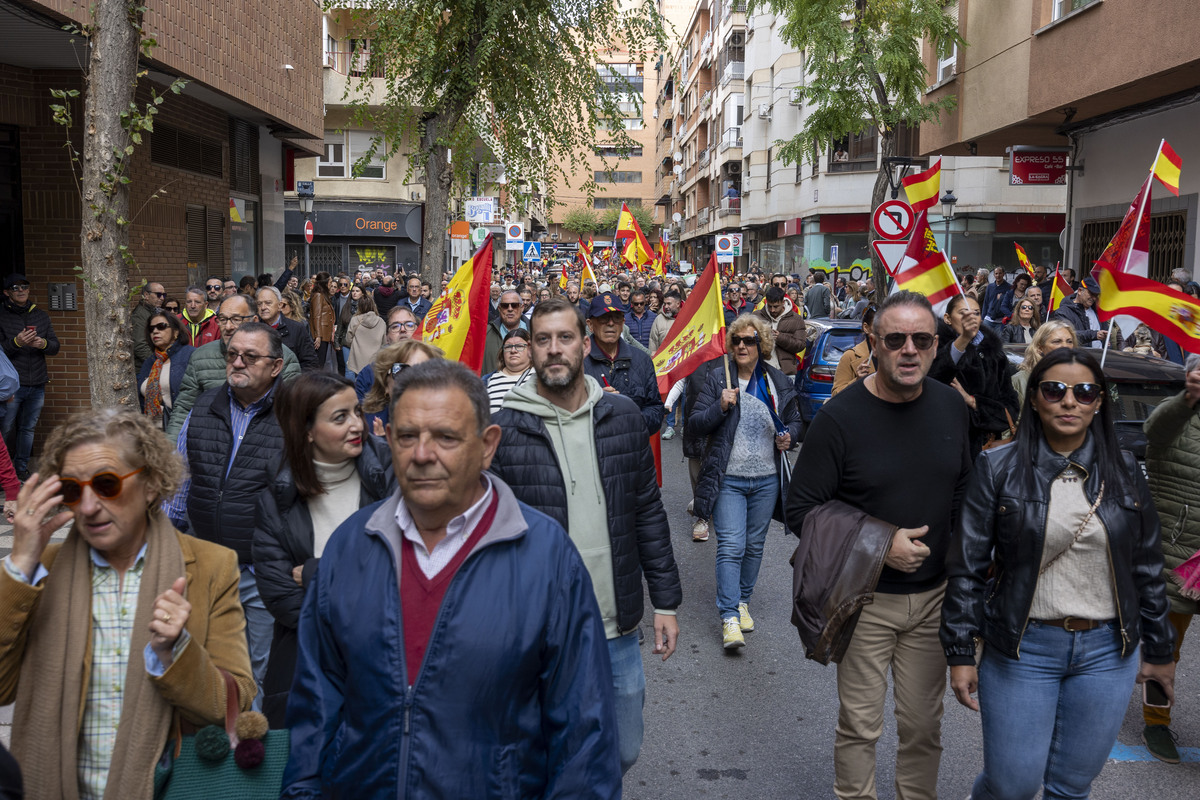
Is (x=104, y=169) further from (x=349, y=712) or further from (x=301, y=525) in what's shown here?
(x=349, y=712)

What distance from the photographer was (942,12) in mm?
20922

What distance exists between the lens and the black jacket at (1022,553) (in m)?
3.39

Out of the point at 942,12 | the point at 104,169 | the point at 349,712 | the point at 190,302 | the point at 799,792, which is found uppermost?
the point at 942,12

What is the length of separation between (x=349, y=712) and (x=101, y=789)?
0.83 metres

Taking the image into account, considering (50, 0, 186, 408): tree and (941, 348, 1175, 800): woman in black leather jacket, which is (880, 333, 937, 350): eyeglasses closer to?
(941, 348, 1175, 800): woman in black leather jacket

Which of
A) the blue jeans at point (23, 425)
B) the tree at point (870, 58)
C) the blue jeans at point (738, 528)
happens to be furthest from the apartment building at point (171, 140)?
the tree at point (870, 58)

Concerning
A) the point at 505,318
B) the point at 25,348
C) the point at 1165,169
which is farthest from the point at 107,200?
the point at 1165,169

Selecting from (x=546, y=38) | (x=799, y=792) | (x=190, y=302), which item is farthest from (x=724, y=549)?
(x=546, y=38)

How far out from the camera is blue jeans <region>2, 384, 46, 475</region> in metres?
10.8

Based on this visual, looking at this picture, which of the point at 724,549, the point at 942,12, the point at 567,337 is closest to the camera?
the point at 567,337

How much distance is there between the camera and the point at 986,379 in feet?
19.9

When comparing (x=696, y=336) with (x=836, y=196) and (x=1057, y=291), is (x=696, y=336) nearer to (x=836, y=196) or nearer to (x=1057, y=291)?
(x=1057, y=291)

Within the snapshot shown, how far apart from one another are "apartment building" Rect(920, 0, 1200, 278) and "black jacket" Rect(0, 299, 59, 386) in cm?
1274

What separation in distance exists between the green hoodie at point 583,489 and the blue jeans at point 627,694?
0.22ft
